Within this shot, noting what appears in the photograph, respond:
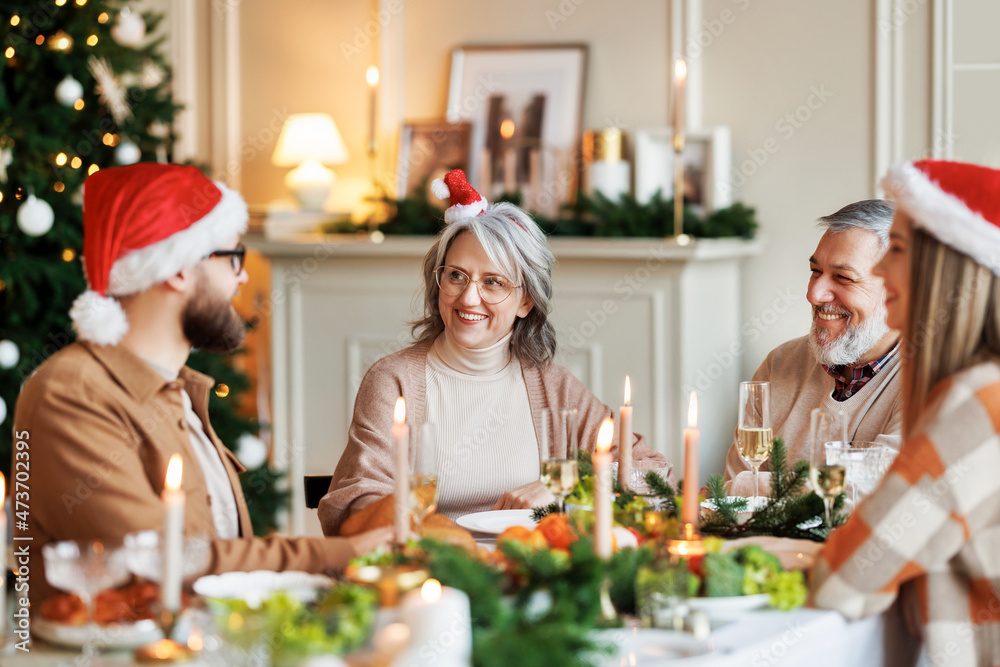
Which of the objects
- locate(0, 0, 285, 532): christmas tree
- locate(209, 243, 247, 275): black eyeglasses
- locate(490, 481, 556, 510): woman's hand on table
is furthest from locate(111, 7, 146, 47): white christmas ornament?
locate(490, 481, 556, 510): woman's hand on table

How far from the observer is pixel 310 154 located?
4.73 metres

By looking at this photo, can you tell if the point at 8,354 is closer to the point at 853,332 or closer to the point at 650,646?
the point at 853,332

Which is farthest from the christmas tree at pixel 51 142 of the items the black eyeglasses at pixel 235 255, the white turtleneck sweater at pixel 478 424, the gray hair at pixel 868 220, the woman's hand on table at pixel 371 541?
the gray hair at pixel 868 220

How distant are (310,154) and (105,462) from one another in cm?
314

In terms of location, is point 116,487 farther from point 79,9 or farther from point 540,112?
point 540,112

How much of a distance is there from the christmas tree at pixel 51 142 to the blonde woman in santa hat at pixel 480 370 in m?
1.55

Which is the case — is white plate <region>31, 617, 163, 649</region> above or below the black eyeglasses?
below

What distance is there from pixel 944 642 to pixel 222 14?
4.39 m

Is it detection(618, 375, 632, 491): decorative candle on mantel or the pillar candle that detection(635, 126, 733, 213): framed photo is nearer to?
detection(618, 375, 632, 491): decorative candle on mantel

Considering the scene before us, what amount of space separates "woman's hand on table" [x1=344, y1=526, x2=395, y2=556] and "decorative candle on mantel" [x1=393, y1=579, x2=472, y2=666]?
499 millimetres

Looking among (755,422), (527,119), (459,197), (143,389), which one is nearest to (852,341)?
(755,422)

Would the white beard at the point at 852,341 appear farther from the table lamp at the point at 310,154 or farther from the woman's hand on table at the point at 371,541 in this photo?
the table lamp at the point at 310,154

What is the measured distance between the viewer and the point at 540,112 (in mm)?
4535

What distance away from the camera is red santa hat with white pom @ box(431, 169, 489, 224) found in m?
2.78
